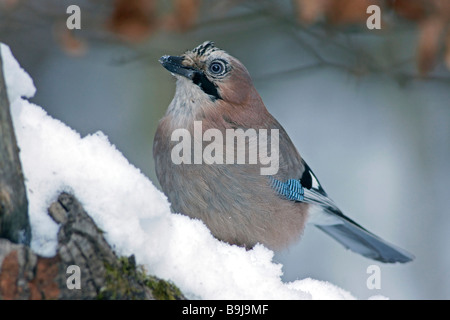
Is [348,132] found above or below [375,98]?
below

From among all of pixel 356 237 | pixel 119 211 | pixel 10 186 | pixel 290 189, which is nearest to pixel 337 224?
pixel 356 237

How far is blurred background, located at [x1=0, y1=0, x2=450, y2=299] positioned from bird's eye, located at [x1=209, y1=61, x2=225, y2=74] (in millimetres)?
1317

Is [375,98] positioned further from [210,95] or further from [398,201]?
[210,95]

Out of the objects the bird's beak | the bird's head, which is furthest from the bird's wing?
the bird's beak

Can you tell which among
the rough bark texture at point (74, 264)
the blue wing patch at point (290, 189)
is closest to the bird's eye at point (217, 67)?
the blue wing patch at point (290, 189)

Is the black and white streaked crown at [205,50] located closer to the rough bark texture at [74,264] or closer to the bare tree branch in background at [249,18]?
the bare tree branch in background at [249,18]

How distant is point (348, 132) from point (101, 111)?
205 centimetres

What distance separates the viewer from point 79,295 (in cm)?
155

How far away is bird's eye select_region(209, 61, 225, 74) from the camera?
110 inches

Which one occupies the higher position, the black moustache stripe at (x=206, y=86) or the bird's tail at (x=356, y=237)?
the black moustache stripe at (x=206, y=86)

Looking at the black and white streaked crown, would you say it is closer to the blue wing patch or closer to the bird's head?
the bird's head

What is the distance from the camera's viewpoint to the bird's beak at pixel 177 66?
8.90 ft

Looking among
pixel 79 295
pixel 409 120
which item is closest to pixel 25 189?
pixel 79 295

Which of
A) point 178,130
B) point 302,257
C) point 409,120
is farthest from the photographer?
point 409,120
